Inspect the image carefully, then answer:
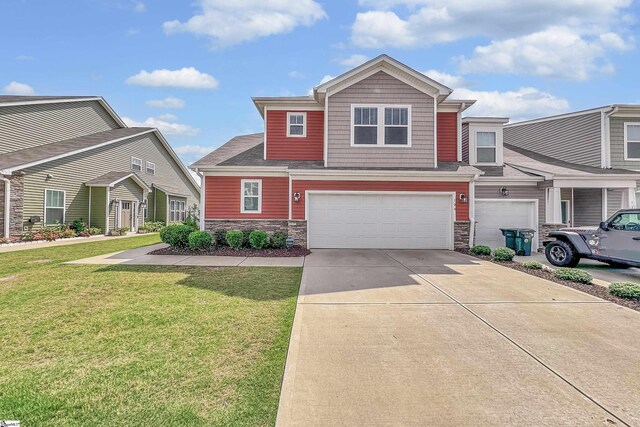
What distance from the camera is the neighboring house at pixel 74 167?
1536 cm

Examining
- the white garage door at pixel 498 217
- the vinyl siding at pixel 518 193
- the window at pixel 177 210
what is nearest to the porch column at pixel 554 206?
the vinyl siding at pixel 518 193

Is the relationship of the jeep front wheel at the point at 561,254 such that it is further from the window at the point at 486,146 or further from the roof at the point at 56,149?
the roof at the point at 56,149

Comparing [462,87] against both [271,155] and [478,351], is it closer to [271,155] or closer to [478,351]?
[271,155]

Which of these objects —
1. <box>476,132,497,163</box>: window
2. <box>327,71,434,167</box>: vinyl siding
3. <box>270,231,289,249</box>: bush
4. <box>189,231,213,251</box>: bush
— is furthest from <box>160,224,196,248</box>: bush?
<box>476,132,497,163</box>: window

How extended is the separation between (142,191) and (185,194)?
21.1ft

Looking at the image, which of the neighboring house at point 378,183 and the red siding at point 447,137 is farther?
the red siding at point 447,137

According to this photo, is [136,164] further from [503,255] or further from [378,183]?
[503,255]

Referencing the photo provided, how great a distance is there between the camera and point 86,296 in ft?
19.2

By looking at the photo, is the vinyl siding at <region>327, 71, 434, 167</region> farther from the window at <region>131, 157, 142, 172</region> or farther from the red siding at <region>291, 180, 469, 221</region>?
the window at <region>131, 157, 142, 172</region>

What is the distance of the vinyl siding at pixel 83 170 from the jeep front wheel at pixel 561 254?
70.9 ft

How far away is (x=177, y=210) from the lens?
90.3 ft

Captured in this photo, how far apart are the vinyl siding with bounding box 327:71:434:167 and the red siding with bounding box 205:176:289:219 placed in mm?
2237

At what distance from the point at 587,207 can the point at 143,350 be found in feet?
57.2

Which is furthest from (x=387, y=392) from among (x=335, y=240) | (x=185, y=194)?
(x=185, y=194)
